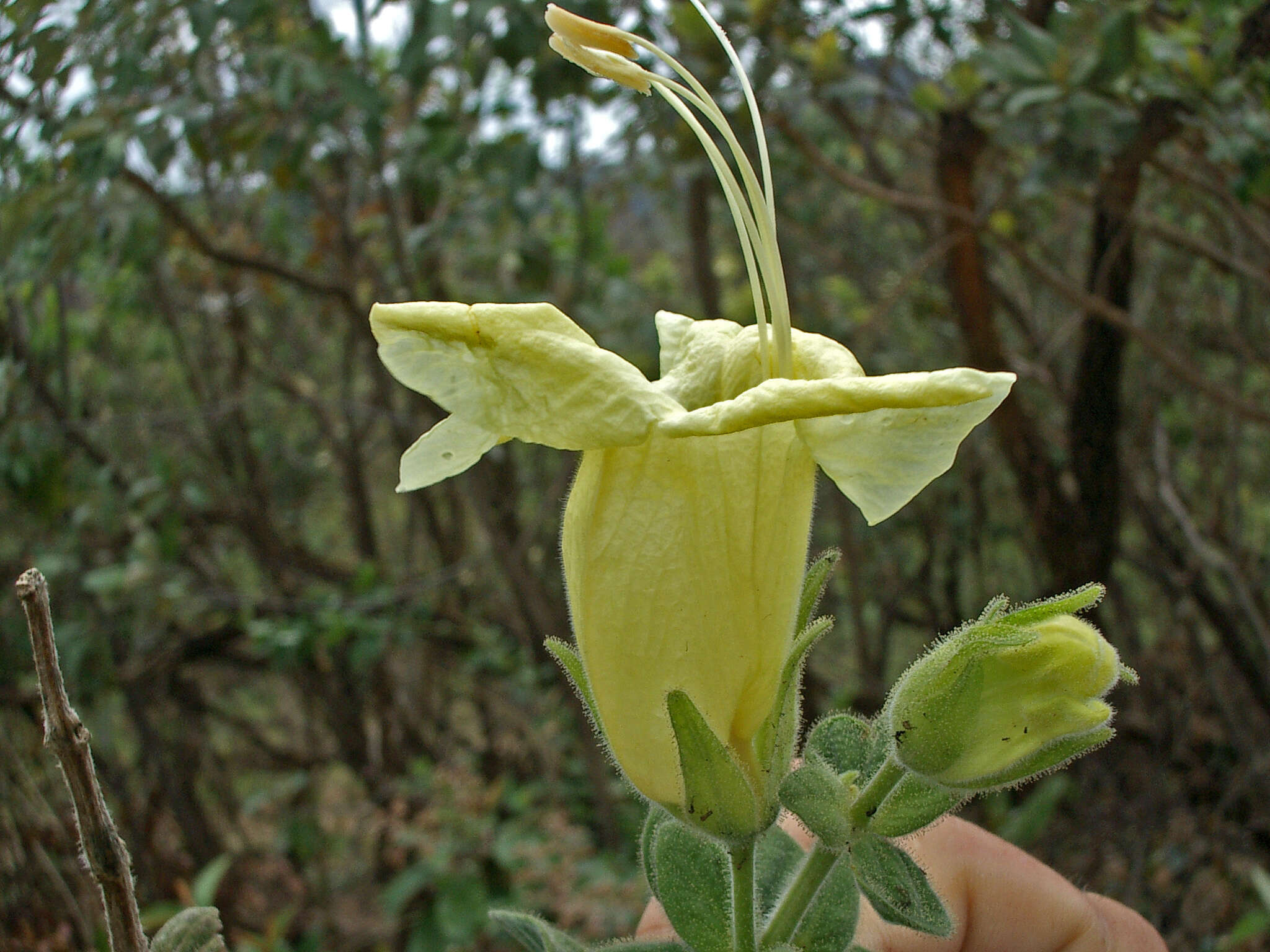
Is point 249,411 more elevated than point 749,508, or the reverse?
point 249,411

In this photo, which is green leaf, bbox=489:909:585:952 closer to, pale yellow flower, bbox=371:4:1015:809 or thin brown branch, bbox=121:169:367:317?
pale yellow flower, bbox=371:4:1015:809

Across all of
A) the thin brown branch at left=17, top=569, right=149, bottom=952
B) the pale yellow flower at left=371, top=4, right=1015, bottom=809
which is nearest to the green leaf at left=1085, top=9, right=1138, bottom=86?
the pale yellow flower at left=371, top=4, right=1015, bottom=809

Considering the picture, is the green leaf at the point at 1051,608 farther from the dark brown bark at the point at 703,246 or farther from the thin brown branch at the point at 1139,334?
the dark brown bark at the point at 703,246

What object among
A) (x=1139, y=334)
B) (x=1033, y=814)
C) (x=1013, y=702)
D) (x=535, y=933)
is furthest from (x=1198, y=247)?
(x=535, y=933)

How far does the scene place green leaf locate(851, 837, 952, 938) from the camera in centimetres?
49

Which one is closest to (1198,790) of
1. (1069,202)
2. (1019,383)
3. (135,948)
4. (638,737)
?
(1019,383)

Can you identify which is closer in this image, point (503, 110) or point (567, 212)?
→ point (503, 110)

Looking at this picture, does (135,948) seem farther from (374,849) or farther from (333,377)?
(333,377)

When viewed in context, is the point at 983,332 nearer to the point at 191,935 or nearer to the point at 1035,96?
the point at 1035,96

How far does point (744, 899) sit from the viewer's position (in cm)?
50

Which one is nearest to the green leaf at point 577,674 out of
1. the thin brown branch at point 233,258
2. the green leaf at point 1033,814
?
the green leaf at point 1033,814

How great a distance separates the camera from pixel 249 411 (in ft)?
9.02

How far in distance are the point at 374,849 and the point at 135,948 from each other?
2.18 metres

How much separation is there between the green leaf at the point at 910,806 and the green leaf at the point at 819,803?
2cm
